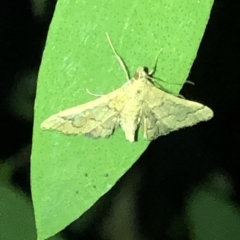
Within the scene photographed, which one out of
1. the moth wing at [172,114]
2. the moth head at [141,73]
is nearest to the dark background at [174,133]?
the moth wing at [172,114]

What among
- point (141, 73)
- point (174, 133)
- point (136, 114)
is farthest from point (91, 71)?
point (174, 133)

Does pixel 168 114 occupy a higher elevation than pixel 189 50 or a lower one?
lower

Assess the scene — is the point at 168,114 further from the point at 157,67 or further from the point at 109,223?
the point at 109,223

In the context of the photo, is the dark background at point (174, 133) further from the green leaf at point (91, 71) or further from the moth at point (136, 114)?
the green leaf at point (91, 71)

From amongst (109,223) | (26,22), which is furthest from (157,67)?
(109,223)

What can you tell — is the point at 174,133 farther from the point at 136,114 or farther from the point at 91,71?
the point at 91,71

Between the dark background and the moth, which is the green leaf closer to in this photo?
the moth

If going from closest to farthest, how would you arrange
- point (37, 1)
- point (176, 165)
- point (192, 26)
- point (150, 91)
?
point (192, 26) < point (150, 91) < point (37, 1) < point (176, 165)

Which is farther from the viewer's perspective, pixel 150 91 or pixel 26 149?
pixel 26 149
